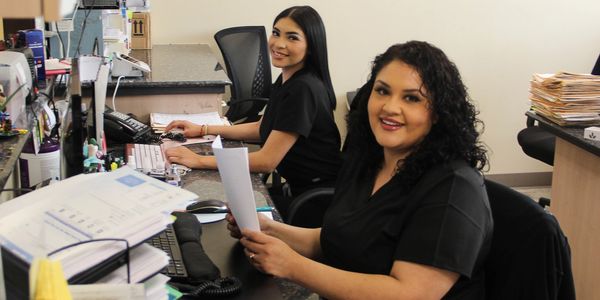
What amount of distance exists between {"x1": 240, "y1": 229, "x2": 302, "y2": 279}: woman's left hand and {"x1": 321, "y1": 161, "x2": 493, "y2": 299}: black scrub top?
159 millimetres

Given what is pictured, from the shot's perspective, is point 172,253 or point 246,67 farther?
point 246,67

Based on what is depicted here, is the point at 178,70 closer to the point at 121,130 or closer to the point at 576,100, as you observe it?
the point at 121,130

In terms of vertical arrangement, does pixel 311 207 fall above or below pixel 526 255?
below

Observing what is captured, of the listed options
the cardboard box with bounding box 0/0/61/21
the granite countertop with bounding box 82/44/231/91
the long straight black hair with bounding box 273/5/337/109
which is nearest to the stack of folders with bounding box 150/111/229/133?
the granite countertop with bounding box 82/44/231/91

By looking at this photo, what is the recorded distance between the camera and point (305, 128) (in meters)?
2.53

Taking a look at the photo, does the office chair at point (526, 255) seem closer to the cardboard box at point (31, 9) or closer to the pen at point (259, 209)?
the pen at point (259, 209)

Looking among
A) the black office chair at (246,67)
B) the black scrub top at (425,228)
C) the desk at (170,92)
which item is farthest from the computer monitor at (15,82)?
the black office chair at (246,67)

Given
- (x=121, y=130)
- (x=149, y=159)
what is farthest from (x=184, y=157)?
(x=121, y=130)

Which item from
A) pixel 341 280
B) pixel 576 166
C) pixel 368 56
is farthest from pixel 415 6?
pixel 341 280

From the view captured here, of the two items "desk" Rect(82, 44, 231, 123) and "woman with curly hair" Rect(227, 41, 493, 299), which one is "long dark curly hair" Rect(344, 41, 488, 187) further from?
"desk" Rect(82, 44, 231, 123)

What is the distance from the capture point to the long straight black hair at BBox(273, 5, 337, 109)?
8.64 ft

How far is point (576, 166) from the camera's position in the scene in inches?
111

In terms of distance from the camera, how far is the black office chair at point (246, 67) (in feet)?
12.8

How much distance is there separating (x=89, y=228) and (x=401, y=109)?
83cm
